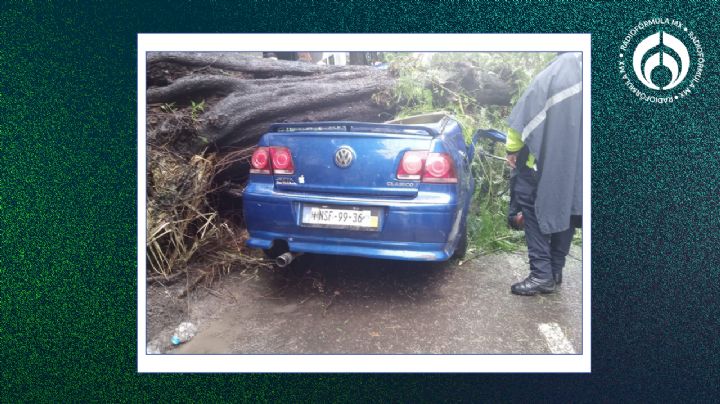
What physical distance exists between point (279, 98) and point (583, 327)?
1772mm

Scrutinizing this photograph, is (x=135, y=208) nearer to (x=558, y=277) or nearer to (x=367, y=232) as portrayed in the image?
(x=367, y=232)

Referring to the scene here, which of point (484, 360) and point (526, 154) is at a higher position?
point (526, 154)

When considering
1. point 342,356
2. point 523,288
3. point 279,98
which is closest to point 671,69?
point 523,288

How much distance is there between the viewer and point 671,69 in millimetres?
2695

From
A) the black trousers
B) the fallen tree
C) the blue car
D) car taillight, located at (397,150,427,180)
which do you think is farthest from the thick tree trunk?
the black trousers

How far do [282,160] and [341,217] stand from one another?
37cm

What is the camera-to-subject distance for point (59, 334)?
2.76m

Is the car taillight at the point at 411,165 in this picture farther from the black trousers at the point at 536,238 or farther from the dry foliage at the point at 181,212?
the dry foliage at the point at 181,212

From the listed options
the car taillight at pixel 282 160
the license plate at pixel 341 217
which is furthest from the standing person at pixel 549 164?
the car taillight at pixel 282 160

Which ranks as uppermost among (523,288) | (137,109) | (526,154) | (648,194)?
(137,109)

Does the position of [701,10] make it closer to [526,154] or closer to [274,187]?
[526,154]

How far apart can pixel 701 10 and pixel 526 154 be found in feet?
3.51

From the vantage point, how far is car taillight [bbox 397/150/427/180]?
8.18 feet

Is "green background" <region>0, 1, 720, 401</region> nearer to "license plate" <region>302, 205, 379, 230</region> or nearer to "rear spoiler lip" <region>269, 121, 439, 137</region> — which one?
"rear spoiler lip" <region>269, 121, 439, 137</region>
